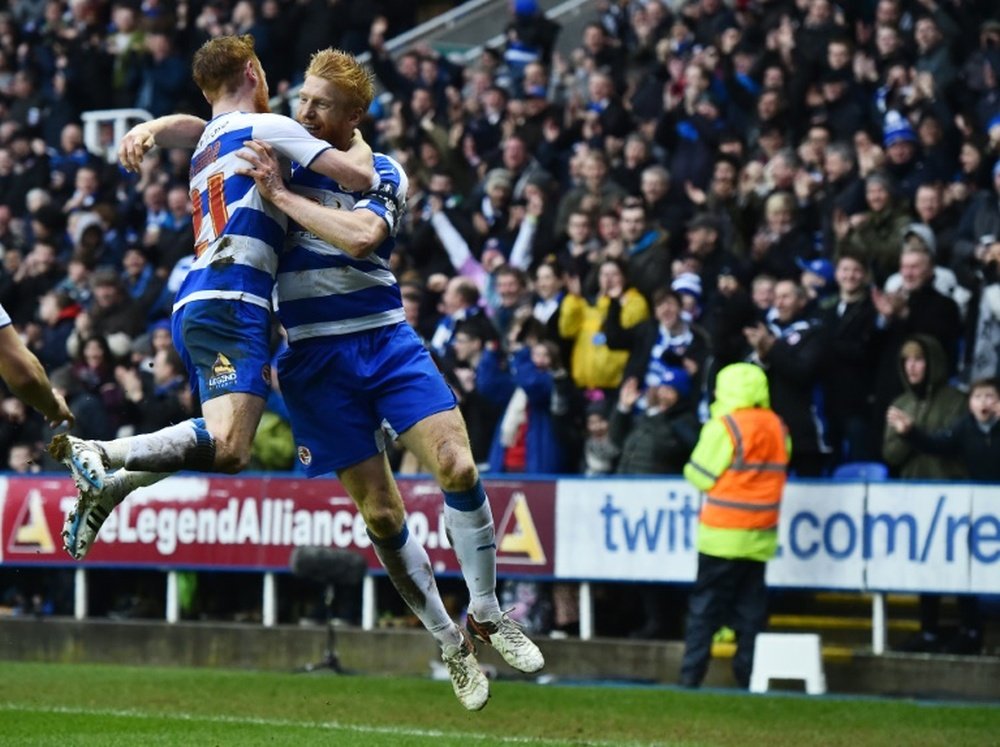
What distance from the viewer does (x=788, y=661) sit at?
1402 centimetres

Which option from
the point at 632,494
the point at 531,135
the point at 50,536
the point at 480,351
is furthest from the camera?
the point at 531,135

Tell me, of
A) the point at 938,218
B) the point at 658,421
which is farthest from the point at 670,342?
the point at 938,218

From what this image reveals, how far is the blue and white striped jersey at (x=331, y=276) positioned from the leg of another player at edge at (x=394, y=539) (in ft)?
2.19

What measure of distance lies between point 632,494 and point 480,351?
5.83 feet

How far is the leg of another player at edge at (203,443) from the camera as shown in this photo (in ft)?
28.1

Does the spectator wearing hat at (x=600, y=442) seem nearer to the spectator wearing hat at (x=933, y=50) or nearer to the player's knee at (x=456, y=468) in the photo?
the spectator wearing hat at (x=933, y=50)

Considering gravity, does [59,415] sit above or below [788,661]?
above

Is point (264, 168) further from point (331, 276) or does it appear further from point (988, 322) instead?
point (988, 322)

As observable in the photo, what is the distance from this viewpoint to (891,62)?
16.8 m

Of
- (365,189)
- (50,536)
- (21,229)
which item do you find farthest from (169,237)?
(365,189)

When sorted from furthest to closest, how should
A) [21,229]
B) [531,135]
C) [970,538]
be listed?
[21,229], [531,135], [970,538]

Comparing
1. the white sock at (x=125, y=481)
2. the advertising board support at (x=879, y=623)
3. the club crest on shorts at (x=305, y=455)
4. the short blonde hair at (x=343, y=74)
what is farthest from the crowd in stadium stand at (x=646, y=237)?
the white sock at (x=125, y=481)

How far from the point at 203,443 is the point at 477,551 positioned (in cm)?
151

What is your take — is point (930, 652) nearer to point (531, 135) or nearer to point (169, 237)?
point (531, 135)
